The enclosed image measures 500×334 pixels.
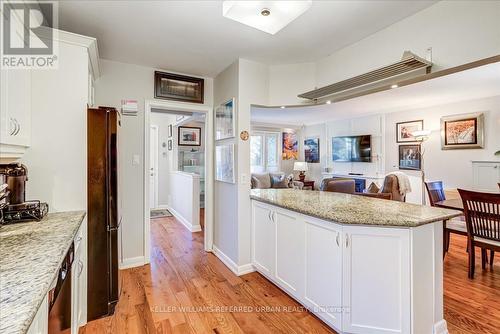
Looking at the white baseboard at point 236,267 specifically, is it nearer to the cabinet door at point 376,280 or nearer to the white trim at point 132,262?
the white trim at point 132,262

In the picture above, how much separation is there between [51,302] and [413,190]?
5764 mm

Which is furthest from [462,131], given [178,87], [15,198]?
[15,198]

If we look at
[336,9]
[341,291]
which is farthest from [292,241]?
[336,9]

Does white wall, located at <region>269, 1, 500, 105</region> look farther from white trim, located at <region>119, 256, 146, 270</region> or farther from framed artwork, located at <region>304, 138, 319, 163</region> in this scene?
framed artwork, located at <region>304, 138, 319, 163</region>

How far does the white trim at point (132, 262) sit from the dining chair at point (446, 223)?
360 centimetres

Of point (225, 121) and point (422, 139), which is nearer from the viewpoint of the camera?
point (225, 121)

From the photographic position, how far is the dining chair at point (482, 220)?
231cm

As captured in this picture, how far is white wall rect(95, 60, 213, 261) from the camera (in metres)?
2.82

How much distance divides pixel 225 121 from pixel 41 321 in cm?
245

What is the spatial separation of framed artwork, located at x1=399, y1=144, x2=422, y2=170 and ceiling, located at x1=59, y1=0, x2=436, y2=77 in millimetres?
3562

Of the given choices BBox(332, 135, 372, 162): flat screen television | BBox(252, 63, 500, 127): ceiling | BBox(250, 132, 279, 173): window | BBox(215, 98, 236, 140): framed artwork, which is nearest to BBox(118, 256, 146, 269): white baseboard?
BBox(215, 98, 236, 140): framed artwork

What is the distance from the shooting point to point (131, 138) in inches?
114

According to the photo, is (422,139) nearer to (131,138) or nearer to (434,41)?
(434,41)

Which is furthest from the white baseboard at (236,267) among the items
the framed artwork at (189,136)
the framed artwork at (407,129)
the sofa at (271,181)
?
the framed artwork at (407,129)
